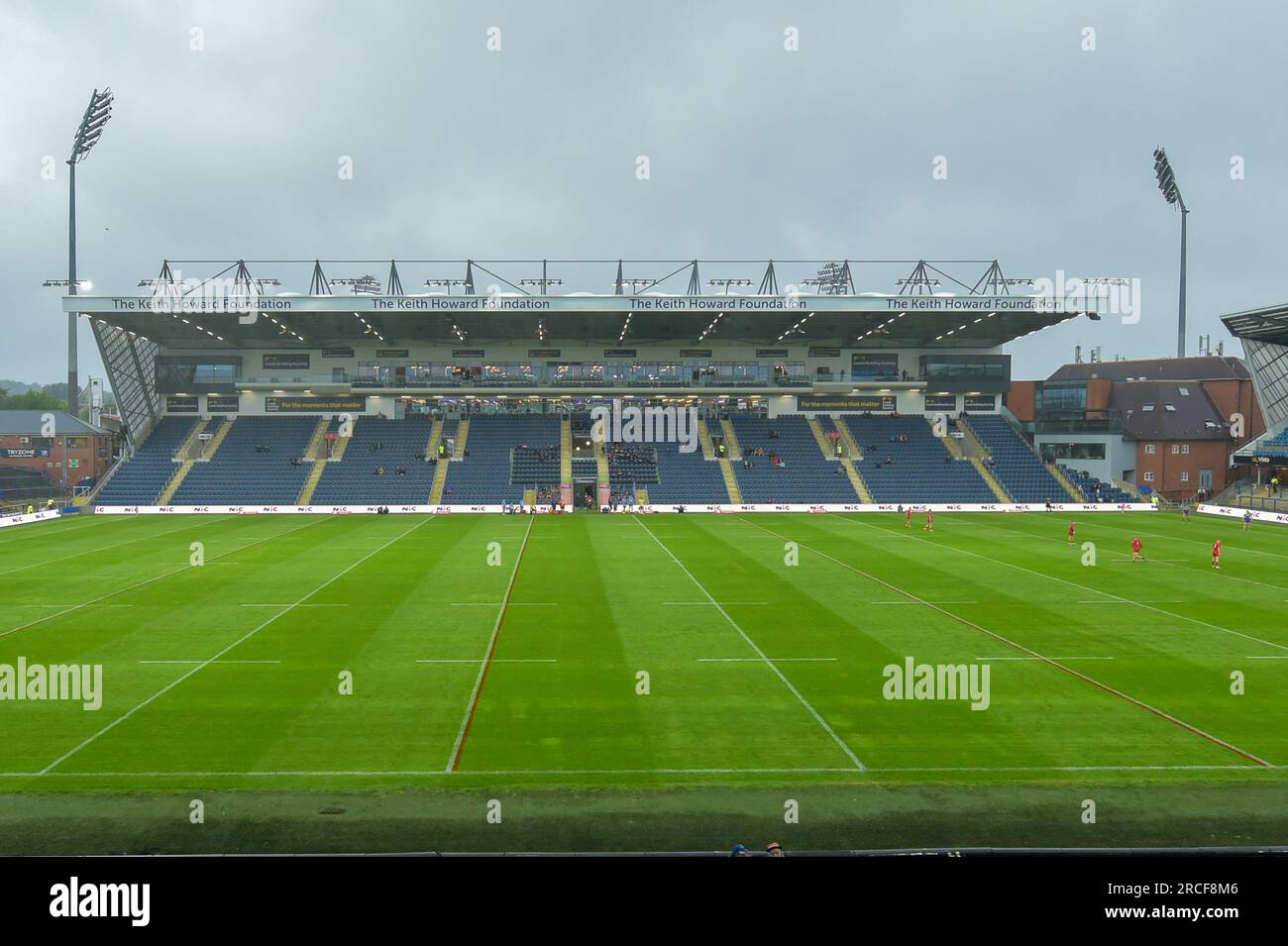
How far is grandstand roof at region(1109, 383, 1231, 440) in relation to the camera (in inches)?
2694

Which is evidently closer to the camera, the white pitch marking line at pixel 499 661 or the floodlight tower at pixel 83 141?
the white pitch marking line at pixel 499 661

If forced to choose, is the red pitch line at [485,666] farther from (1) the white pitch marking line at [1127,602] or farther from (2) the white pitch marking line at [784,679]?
(1) the white pitch marking line at [1127,602]

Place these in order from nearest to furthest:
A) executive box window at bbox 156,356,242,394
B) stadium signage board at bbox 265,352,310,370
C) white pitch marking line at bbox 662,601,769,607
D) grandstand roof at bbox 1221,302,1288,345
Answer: white pitch marking line at bbox 662,601,769,607 < grandstand roof at bbox 1221,302,1288,345 < executive box window at bbox 156,356,242,394 < stadium signage board at bbox 265,352,310,370

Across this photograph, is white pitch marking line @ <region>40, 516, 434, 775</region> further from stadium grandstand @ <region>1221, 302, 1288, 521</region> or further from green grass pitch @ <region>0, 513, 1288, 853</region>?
stadium grandstand @ <region>1221, 302, 1288, 521</region>

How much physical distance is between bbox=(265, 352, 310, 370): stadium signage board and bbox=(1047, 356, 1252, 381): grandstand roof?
7000 cm

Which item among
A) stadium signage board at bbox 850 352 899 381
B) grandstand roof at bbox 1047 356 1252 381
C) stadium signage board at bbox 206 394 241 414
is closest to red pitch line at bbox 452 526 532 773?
stadium signage board at bbox 850 352 899 381

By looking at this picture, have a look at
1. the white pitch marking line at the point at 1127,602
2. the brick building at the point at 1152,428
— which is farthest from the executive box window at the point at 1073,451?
the white pitch marking line at the point at 1127,602

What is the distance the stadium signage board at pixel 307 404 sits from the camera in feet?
238

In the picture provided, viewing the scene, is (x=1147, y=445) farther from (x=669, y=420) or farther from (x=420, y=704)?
(x=420, y=704)

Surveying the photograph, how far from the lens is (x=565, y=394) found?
7175 centimetres

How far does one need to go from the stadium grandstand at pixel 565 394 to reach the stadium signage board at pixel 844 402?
25 cm
